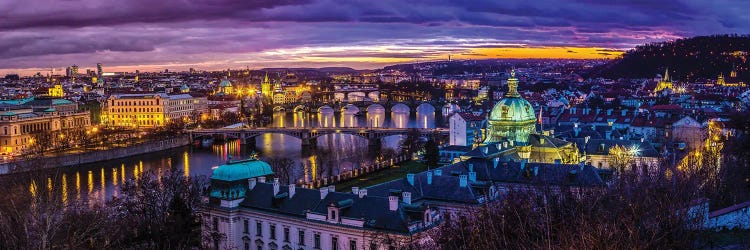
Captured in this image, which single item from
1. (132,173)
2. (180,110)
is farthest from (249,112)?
(132,173)

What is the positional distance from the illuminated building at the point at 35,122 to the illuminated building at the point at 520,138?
39.7 metres

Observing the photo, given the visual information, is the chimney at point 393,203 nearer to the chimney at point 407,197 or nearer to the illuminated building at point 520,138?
the chimney at point 407,197

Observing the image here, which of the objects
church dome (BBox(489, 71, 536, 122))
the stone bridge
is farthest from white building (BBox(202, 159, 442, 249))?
the stone bridge

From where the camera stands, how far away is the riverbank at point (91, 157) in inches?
1865

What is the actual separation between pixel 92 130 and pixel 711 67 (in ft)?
351

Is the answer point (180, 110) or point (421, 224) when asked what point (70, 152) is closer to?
point (180, 110)

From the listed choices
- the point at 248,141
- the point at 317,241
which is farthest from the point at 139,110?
the point at 317,241

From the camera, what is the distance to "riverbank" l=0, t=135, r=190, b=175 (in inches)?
1865

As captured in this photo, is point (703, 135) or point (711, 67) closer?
point (703, 135)

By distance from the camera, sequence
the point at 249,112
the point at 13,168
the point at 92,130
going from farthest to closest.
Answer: the point at 249,112 < the point at 92,130 < the point at 13,168

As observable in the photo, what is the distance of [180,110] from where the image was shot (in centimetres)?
9569

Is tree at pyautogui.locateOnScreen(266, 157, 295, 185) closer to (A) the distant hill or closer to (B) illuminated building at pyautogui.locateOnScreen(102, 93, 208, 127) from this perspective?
(B) illuminated building at pyautogui.locateOnScreen(102, 93, 208, 127)

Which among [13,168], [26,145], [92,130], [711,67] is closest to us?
[13,168]

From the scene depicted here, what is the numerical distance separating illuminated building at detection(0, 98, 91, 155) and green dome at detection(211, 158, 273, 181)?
4160cm
